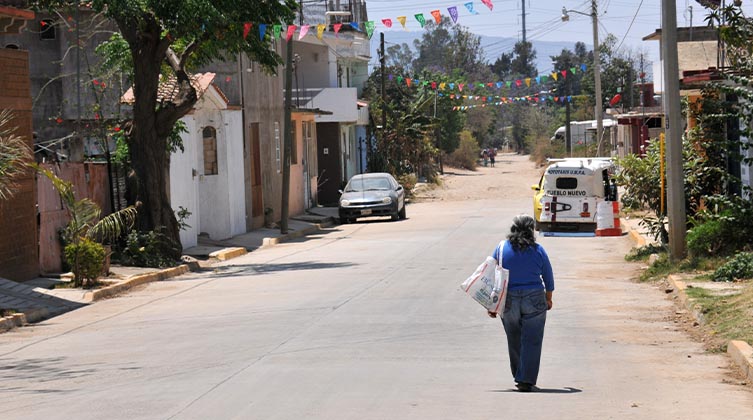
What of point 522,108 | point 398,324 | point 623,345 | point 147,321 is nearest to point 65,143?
point 147,321

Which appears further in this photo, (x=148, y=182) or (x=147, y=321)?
(x=148, y=182)

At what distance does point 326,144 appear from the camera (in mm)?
53750

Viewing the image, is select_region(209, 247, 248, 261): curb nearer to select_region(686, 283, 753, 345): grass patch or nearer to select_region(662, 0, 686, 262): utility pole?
select_region(662, 0, 686, 262): utility pole

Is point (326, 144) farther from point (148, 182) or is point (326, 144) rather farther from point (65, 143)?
point (148, 182)

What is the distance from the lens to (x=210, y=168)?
3353cm

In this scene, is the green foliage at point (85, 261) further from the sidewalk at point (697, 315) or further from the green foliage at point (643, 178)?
the green foliage at point (643, 178)

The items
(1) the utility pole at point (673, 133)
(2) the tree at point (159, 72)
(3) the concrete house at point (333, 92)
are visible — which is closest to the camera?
(1) the utility pole at point (673, 133)

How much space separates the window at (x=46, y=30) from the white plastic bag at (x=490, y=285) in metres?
25.5

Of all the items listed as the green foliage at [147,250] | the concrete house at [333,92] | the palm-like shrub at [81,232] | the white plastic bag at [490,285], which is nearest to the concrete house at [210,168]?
the green foliage at [147,250]

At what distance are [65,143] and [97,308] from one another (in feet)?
47.5

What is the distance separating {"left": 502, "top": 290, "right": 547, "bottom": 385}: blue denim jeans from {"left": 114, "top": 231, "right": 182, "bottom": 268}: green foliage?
1509 cm

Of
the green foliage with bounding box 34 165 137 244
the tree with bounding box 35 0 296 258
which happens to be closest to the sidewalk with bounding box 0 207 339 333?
the green foliage with bounding box 34 165 137 244

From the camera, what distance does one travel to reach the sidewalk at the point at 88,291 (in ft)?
57.7

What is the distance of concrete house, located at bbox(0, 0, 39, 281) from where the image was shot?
2031cm
